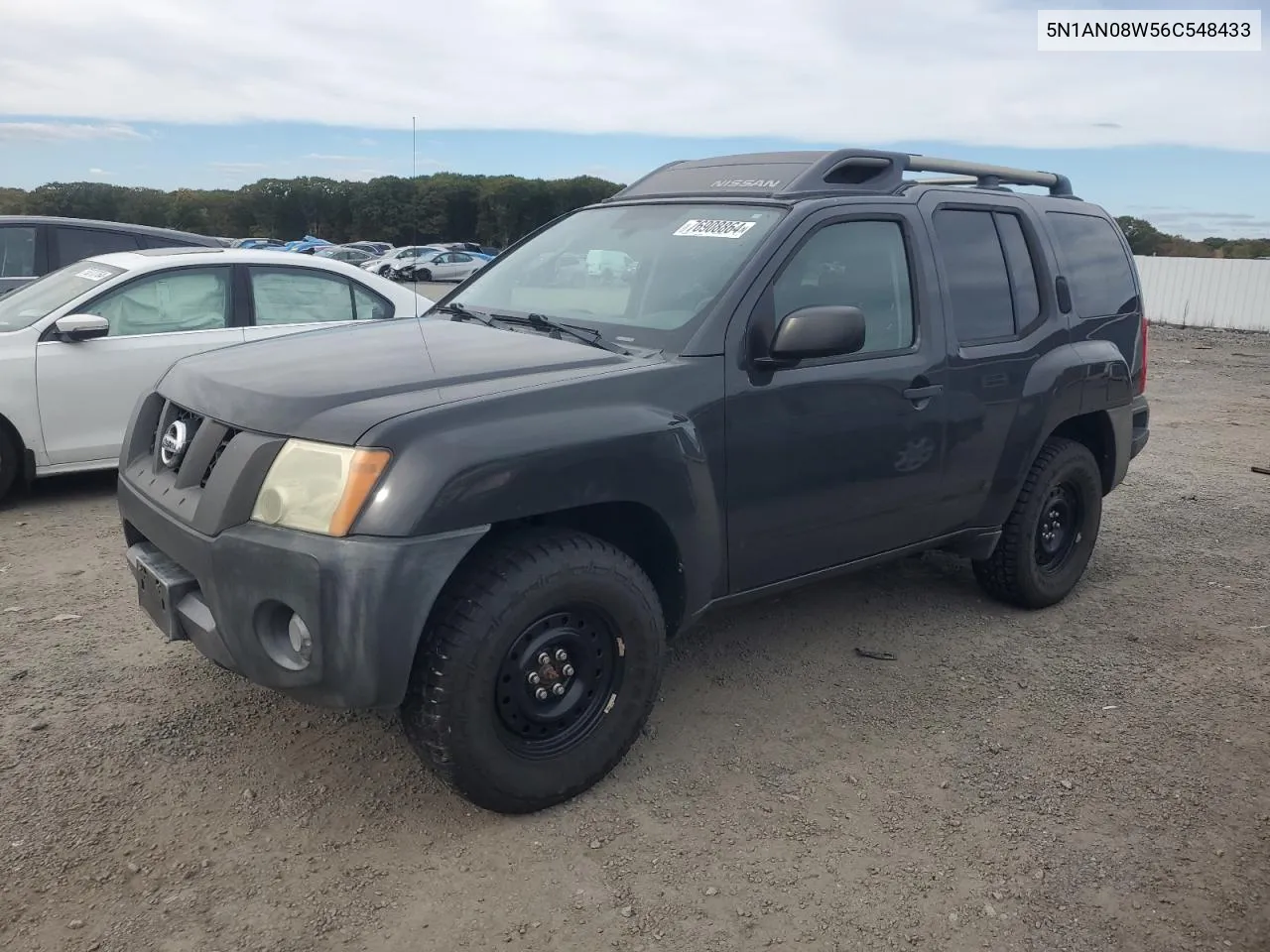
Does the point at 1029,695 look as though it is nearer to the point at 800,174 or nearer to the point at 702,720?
the point at 702,720

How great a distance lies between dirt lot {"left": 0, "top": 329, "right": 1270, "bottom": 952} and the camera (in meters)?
2.64

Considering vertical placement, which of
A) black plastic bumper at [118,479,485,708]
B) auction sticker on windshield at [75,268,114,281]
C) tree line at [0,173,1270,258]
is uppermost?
tree line at [0,173,1270,258]

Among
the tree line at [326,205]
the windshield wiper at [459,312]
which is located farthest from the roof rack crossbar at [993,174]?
the tree line at [326,205]

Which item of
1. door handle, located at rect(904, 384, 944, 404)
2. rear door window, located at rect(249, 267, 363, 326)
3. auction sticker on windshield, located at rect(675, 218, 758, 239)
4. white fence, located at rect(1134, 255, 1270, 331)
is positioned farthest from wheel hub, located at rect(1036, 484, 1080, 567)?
white fence, located at rect(1134, 255, 1270, 331)

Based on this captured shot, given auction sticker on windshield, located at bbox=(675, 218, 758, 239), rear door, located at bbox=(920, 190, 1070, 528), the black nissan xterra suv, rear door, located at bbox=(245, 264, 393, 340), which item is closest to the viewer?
the black nissan xterra suv

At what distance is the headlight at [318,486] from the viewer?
8.61 ft

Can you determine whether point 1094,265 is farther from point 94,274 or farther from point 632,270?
point 94,274

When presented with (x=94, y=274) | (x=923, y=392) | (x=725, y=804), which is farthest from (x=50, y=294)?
(x=725, y=804)

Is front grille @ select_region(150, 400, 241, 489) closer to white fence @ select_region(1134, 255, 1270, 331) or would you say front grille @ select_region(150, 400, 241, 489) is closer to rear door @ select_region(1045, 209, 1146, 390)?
rear door @ select_region(1045, 209, 1146, 390)

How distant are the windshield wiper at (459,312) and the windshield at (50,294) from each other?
311cm

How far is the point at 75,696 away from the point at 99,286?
133 inches

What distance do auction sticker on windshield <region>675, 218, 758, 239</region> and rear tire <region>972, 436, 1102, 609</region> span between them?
188cm

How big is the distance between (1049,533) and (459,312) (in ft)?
9.63

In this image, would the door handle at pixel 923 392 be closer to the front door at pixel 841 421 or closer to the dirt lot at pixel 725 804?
the front door at pixel 841 421
